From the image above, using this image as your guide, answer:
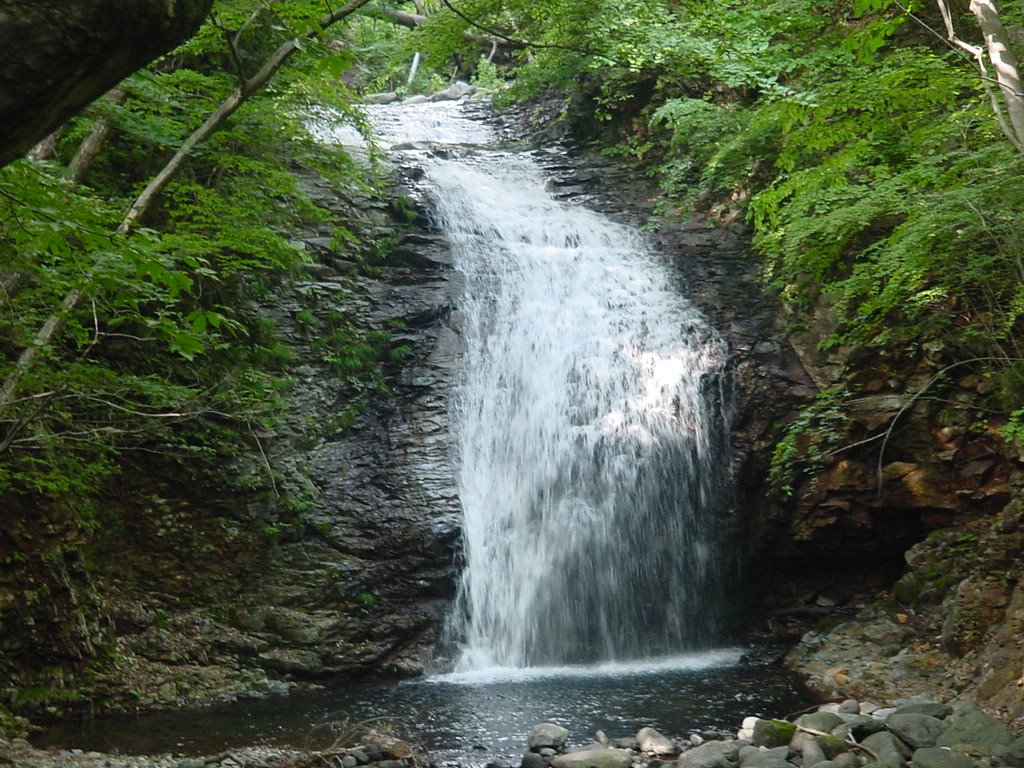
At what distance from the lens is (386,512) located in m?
9.70

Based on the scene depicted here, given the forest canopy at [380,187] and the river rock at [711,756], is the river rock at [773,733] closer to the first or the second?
the river rock at [711,756]

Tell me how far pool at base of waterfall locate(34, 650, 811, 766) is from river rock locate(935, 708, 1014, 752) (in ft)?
5.84

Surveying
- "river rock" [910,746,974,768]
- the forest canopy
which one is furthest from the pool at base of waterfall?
the forest canopy

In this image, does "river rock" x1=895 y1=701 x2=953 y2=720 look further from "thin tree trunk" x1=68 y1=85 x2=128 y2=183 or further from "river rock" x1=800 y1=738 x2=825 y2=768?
"thin tree trunk" x1=68 y1=85 x2=128 y2=183

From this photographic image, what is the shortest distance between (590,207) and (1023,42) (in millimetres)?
7284

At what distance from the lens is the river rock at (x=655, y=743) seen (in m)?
6.21

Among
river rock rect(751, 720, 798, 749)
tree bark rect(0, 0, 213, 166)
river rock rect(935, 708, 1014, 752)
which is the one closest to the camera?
tree bark rect(0, 0, 213, 166)

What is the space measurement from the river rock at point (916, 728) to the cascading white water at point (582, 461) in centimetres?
394

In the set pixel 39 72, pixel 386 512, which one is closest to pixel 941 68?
pixel 386 512

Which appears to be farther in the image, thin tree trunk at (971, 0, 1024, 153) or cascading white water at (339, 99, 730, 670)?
cascading white water at (339, 99, 730, 670)

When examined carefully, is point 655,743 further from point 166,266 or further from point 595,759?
point 166,266

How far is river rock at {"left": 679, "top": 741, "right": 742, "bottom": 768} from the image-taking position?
18.3ft

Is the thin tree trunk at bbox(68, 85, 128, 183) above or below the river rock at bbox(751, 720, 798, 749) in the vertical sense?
above

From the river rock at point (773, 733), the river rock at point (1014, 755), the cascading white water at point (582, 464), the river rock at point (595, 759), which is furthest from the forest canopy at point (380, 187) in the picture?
the river rock at point (595, 759)
